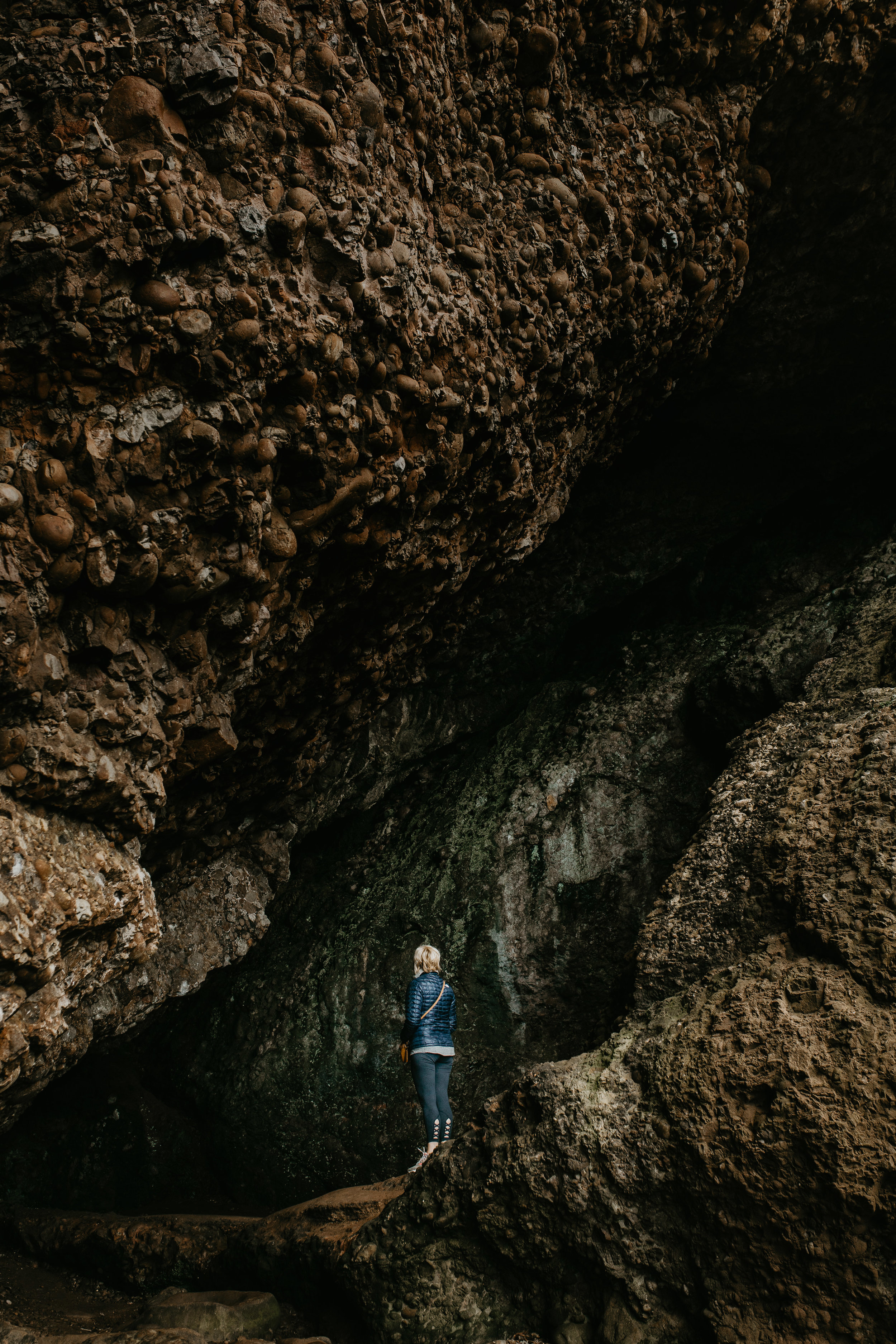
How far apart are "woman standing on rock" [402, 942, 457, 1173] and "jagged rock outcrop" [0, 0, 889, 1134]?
59.2 inches

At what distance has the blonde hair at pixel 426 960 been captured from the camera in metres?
4.42

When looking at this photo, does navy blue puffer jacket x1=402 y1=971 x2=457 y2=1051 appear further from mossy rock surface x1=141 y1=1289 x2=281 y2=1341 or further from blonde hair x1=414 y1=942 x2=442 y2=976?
mossy rock surface x1=141 y1=1289 x2=281 y2=1341

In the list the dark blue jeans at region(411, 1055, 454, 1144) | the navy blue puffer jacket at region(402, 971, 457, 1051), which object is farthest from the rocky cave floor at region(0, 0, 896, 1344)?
the navy blue puffer jacket at region(402, 971, 457, 1051)

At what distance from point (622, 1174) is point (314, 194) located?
3.23m

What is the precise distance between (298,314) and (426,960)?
342cm

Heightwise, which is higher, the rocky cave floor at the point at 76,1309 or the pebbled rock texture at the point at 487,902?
the pebbled rock texture at the point at 487,902

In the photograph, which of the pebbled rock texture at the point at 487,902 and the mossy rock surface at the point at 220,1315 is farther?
the pebbled rock texture at the point at 487,902

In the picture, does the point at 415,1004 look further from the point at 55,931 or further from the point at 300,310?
the point at 300,310

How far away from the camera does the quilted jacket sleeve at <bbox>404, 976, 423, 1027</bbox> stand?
4191mm

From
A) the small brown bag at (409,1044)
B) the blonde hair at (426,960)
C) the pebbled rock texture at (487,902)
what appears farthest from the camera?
the pebbled rock texture at (487,902)

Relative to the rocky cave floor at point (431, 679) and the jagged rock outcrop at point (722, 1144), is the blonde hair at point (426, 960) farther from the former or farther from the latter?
the jagged rock outcrop at point (722, 1144)

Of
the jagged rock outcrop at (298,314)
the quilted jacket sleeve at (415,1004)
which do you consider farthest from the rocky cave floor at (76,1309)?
the jagged rock outcrop at (298,314)

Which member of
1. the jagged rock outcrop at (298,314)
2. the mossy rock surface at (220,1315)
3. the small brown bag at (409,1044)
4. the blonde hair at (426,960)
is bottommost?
the mossy rock surface at (220,1315)

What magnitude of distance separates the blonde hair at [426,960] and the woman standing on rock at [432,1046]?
0.05 m
